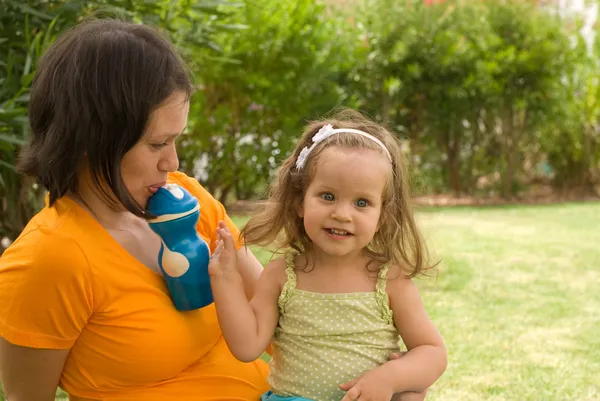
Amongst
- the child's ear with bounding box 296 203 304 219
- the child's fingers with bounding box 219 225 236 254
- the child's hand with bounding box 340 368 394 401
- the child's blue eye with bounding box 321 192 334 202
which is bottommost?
the child's hand with bounding box 340 368 394 401

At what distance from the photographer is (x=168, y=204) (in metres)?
1.94

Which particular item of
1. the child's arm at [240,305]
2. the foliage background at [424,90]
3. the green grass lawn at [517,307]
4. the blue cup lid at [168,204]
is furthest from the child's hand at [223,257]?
the foliage background at [424,90]

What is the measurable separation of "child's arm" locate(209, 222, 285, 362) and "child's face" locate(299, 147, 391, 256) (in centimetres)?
18

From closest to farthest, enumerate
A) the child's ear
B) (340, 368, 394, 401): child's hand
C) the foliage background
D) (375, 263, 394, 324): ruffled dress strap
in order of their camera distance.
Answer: (340, 368, 394, 401): child's hand, (375, 263, 394, 324): ruffled dress strap, the child's ear, the foliage background

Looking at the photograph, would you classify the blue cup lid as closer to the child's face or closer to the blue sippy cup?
the blue sippy cup

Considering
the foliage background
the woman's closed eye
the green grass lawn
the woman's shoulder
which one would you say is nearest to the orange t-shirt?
the woman's shoulder

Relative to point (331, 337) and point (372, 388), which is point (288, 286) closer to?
point (331, 337)

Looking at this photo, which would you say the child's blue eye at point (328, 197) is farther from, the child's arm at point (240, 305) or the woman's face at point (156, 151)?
the woman's face at point (156, 151)

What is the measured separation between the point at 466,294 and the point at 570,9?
6.88 metres

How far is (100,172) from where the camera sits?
186 centimetres

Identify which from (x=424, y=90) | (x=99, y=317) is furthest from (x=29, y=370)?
(x=424, y=90)

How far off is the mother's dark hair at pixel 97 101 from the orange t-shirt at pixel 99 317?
0.11m

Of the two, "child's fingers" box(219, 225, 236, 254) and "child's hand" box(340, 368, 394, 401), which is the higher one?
"child's fingers" box(219, 225, 236, 254)

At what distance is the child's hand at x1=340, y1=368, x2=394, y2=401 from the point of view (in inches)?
76.0
